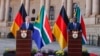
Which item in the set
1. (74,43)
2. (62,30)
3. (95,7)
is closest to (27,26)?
(62,30)

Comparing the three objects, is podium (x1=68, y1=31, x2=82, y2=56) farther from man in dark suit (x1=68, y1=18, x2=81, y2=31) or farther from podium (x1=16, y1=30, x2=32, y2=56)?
podium (x1=16, y1=30, x2=32, y2=56)

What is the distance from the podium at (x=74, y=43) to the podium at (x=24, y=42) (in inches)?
67.4

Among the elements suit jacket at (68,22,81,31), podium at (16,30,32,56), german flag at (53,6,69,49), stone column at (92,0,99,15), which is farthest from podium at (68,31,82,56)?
stone column at (92,0,99,15)

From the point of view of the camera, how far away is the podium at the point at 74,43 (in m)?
12.1

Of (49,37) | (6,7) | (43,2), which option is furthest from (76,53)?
(6,7)

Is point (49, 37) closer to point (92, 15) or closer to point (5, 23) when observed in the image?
point (92, 15)

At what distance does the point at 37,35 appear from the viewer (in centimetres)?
1234

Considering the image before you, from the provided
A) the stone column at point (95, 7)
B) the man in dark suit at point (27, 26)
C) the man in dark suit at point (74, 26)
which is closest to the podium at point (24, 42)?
the man in dark suit at point (27, 26)

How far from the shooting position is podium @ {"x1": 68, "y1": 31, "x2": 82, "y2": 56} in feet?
39.7

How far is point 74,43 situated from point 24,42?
7.03 ft

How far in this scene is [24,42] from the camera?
39.3 feet

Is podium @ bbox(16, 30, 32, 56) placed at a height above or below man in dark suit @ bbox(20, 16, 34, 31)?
below

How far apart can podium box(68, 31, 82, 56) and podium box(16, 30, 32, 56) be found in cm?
171

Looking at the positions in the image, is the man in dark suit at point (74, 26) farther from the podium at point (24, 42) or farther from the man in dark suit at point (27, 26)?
the podium at point (24, 42)
